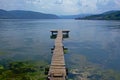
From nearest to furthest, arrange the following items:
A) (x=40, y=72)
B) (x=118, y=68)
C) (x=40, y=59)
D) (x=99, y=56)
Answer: (x=40, y=72), (x=118, y=68), (x=40, y=59), (x=99, y=56)

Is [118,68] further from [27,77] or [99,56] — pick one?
[27,77]

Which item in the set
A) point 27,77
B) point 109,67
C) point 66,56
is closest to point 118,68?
point 109,67

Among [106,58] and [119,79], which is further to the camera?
[106,58]

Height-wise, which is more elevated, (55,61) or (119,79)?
(55,61)

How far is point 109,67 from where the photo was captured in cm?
2888

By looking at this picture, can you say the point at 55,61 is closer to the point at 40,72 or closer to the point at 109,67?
the point at 40,72

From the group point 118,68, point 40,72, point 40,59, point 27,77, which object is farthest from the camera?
point 40,59

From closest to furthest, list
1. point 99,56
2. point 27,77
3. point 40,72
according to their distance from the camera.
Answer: point 27,77
point 40,72
point 99,56

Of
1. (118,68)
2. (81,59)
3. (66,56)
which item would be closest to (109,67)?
(118,68)

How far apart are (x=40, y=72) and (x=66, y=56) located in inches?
429

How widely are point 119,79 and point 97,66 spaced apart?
5888mm

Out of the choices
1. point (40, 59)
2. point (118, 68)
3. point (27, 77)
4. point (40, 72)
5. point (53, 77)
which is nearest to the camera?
point (53, 77)

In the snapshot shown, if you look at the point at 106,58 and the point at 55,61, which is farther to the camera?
the point at 106,58

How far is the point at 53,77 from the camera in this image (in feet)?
58.0
